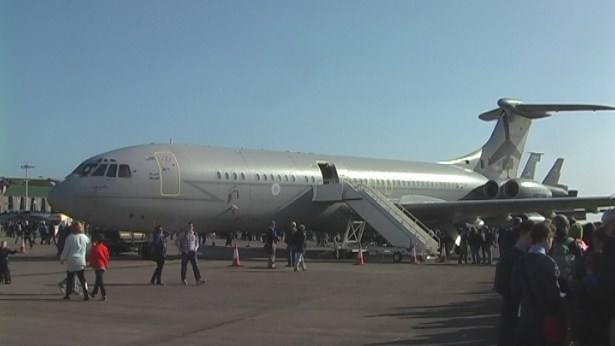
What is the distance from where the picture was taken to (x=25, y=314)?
37.4ft

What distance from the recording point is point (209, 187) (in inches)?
1015

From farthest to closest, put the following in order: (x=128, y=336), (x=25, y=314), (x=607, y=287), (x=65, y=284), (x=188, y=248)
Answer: (x=188, y=248) → (x=65, y=284) → (x=25, y=314) → (x=128, y=336) → (x=607, y=287)

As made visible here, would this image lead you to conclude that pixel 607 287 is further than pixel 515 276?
No

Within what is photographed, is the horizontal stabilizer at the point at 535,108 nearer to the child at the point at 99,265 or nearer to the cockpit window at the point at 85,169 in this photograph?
the cockpit window at the point at 85,169

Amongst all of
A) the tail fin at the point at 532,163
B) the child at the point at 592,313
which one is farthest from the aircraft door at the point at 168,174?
the tail fin at the point at 532,163

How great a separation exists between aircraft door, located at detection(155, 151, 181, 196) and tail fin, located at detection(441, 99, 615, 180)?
21.7 m

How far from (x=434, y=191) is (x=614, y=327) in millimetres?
31219

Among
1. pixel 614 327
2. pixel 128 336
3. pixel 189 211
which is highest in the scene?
pixel 189 211

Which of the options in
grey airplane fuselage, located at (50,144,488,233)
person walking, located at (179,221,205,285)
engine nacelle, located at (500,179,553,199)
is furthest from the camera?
engine nacelle, located at (500,179,553,199)

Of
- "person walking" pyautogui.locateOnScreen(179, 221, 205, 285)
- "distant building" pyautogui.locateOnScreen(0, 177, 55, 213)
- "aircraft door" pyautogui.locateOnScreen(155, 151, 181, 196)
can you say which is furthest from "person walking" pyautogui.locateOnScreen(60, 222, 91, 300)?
"distant building" pyautogui.locateOnScreen(0, 177, 55, 213)

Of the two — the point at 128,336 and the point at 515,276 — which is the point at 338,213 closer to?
the point at 128,336

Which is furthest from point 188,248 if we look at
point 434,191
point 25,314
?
point 434,191

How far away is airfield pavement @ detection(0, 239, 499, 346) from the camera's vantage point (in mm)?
9562

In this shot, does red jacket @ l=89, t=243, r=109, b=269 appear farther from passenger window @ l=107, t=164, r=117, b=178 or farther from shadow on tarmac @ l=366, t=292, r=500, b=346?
passenger window @ l=107, t=164, r=117, b=178
